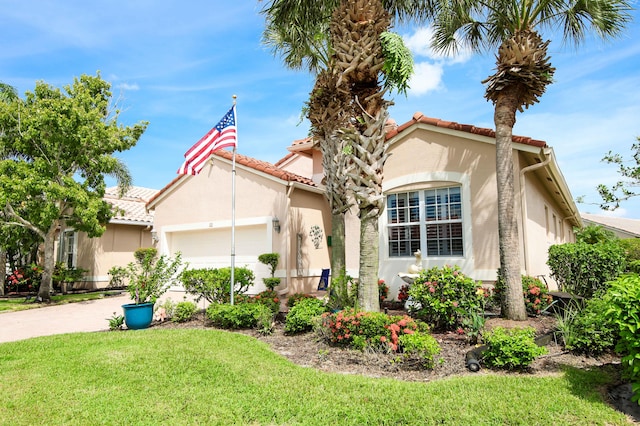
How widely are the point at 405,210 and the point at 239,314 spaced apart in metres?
5.79

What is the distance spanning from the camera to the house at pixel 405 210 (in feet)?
33.3

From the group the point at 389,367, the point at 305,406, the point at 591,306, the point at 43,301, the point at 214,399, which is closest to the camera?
the point at 305,406

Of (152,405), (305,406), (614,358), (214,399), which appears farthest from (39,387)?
(614,358)

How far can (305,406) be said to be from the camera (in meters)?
4.40

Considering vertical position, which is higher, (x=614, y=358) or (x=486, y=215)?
(x=486, y=215)

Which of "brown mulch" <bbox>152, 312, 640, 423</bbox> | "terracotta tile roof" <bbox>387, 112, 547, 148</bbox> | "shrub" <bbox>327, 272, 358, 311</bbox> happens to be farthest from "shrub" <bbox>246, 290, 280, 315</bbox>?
"terracotta tile roof" <bbox>387, 112, 547, 148</bbox>

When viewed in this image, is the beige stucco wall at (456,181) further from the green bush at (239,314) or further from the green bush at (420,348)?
the green bush at (420,348)

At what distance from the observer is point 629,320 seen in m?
4.11

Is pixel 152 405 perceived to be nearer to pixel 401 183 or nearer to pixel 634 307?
pixel 634 307

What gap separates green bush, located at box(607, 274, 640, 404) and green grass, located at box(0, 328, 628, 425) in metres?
0.49

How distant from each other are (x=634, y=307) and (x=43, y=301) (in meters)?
18.2

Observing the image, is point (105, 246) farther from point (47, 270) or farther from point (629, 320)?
point (629, 320)

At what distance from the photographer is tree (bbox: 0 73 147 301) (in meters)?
13.8

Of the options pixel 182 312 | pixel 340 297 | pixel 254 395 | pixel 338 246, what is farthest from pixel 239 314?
pixel 254 395
